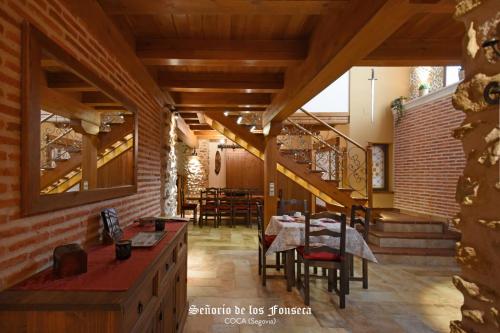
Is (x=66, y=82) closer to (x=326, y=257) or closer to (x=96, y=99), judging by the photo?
(x=96, y=99)

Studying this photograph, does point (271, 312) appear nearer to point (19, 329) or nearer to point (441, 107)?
point (19, 329)

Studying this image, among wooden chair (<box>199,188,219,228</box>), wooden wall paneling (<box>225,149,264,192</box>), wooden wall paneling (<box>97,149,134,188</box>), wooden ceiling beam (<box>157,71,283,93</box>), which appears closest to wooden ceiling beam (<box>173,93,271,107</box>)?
wooden ceiling beam (<box>157,71,283,93</box>)

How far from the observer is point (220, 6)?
2.30 m

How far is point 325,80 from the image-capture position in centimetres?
316

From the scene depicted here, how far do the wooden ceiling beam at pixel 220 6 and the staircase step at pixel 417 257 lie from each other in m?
4.32

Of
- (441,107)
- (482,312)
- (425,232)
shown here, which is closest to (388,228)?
(425,232)

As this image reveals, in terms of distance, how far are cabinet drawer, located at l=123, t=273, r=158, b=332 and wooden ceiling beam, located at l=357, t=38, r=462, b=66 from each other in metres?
3.03

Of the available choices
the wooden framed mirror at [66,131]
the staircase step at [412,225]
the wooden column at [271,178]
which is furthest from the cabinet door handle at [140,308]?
the staircase step at [412,225]

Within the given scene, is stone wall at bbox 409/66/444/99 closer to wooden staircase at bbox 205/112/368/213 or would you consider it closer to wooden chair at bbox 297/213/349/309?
wooden staircase at bbox 205/112/368/213

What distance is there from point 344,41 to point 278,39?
1071 millimetres

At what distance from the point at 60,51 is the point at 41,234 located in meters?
1.06

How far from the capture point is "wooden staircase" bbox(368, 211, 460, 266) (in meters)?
5.14

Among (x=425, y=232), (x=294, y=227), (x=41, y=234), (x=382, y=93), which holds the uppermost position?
(x=382, y=93)

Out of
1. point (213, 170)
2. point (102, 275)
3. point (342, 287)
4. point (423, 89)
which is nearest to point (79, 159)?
point (102, 275)
